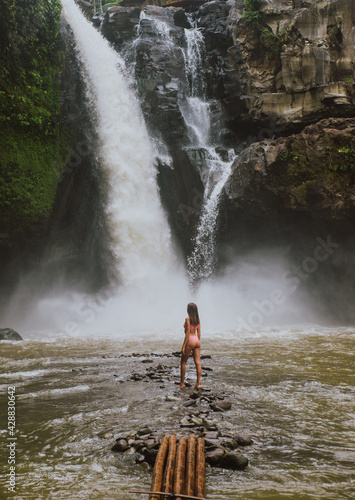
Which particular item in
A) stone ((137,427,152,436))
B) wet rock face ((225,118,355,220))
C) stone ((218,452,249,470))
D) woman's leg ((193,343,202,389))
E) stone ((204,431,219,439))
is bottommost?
stone ((218,452,249,470))

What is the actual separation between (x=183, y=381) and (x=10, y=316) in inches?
573

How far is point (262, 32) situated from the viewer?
19516mm

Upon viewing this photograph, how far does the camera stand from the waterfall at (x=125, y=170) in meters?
18.6

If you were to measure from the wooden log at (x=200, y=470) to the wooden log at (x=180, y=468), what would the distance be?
0.12 metres

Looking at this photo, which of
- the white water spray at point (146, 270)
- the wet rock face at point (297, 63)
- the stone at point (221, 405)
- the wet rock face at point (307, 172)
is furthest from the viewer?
the white water spray at point (146, 270)

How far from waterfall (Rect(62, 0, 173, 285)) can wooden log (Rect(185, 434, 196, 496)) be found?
14.9m

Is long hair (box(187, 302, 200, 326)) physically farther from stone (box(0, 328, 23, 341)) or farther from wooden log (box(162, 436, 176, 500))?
stone (box(0, 328, 23, 341))

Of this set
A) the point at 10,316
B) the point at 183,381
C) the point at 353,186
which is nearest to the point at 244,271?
the point at 353,186

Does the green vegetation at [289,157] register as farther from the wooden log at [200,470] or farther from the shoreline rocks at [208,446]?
the wooden log at [200,470]

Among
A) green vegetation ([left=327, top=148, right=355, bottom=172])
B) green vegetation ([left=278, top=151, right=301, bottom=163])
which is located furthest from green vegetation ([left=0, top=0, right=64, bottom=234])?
green vegetation ([left=327, top=148, right=355, bottom=172])

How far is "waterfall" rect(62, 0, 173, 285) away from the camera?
18641 mm

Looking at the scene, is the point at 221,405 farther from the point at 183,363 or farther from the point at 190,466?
the point at 190,466

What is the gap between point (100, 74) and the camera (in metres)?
20.9

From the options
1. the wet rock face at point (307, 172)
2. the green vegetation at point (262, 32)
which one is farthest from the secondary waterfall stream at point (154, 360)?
the green vegetation at point (262, 32)
